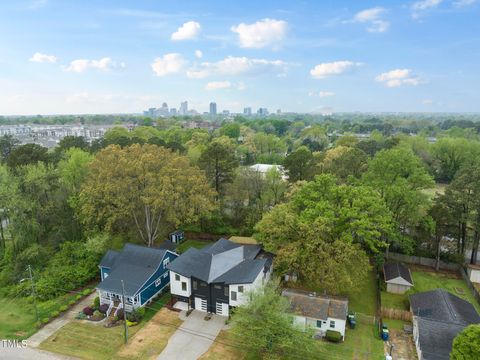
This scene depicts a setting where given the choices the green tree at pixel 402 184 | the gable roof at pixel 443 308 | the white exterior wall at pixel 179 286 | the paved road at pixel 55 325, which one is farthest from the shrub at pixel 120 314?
the green tree at pixel 402 184

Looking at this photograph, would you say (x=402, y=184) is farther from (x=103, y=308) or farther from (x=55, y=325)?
(x=55, y=325)

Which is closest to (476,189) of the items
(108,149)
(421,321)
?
(421,321)

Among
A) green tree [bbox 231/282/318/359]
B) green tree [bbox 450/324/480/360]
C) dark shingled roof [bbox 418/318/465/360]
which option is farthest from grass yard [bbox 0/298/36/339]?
green tree [bbox 450/324/480/360]

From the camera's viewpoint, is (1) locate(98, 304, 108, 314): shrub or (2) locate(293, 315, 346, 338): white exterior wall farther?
(1) locate(98, 304, 108, 314): shrub

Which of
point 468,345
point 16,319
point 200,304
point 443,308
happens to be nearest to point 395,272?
point 443,308

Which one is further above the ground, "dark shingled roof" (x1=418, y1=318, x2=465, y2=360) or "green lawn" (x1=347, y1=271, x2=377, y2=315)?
"dark shingled roof" (x1=418, y1=318, x2=465, y2=360)

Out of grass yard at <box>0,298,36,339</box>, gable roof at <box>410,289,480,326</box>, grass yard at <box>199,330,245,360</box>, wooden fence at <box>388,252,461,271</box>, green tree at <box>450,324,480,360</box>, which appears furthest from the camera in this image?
wooden fence at <box>388,252,461,271</box>

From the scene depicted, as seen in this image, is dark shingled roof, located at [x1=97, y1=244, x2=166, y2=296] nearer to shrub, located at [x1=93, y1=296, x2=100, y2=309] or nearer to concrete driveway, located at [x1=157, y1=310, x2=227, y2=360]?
shrub, located at [x1=93, y1=296, x2=100, y2=309]

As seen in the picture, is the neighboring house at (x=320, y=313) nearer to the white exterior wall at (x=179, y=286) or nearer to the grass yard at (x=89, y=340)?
the white exterior wall at (x=179, y=286)
